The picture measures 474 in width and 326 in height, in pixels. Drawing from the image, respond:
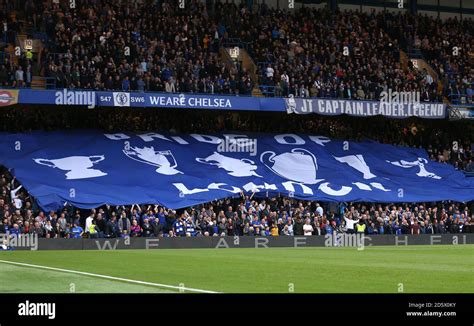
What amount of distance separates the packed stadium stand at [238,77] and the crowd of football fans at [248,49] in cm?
8

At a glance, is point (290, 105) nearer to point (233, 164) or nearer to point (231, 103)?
point (231, 103)

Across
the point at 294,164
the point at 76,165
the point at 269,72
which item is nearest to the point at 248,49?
the point at 269,72

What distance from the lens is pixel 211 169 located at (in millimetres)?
49781

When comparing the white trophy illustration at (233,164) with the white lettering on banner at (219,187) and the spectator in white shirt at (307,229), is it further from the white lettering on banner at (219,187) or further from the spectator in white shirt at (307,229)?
A: the spectator in white shirt at (307,229)

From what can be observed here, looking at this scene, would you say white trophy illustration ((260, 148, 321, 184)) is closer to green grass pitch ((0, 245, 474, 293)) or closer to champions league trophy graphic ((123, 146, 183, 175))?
champions league trophy graphic ((123, 146, 183, 175))

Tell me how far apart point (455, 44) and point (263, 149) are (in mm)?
18935

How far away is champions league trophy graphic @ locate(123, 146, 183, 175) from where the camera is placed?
48938 millimetres

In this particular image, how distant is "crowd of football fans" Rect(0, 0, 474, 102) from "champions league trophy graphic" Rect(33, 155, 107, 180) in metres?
4.04

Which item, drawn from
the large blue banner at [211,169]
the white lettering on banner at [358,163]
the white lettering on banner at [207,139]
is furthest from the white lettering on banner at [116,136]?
the white lettering on banner at [358,163]

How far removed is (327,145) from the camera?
5512cm

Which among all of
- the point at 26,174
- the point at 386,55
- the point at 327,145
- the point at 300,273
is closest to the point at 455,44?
the point at 386,55

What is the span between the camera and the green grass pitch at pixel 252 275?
16.7 m

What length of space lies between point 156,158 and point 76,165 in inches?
185
